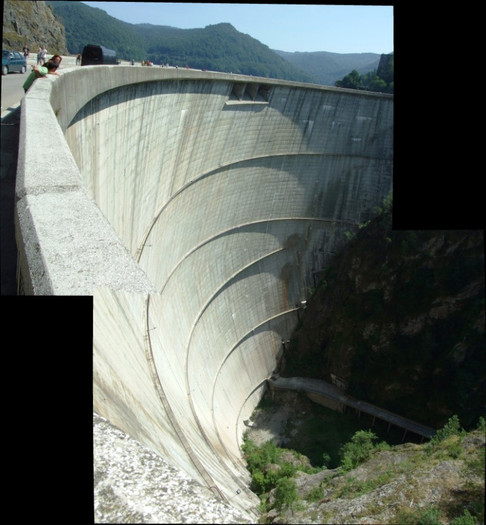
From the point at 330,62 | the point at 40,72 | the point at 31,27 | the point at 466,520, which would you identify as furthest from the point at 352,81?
the point at 330,62

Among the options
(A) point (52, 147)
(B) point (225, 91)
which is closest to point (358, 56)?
(B) point (225, 91)

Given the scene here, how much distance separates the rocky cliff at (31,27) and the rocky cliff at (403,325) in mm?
17954

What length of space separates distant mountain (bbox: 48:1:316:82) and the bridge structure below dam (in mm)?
43063

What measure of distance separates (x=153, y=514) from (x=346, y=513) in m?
7.59

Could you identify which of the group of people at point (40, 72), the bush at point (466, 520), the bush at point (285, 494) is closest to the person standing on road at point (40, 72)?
the group of people at point (40, 72)

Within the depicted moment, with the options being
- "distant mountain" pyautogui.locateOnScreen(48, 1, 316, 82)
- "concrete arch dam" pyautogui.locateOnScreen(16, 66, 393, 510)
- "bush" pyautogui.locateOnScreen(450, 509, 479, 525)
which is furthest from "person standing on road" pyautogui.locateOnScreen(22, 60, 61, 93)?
"distant mountain" pyautogui.locateOnScreen(48, 1, 316, 82)

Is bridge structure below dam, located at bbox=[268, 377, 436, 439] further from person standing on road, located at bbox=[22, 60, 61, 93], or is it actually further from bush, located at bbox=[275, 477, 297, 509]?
person standing on road, located at bbox=[22, 60, 61, 93]

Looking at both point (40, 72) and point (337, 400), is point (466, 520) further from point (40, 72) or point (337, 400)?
point (337, 400)

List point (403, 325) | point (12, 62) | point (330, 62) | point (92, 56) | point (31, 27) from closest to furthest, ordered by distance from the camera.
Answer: point (12, 62) < point (92, 56) < point (403, 325) < point (31, 27) < point (330, 62)

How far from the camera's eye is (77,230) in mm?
3104

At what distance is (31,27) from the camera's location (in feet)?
87.7

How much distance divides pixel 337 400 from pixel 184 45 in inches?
2948

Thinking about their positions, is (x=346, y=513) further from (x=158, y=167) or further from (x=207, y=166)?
(x=207, y=166)

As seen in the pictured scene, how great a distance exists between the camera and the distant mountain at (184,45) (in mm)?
57206
